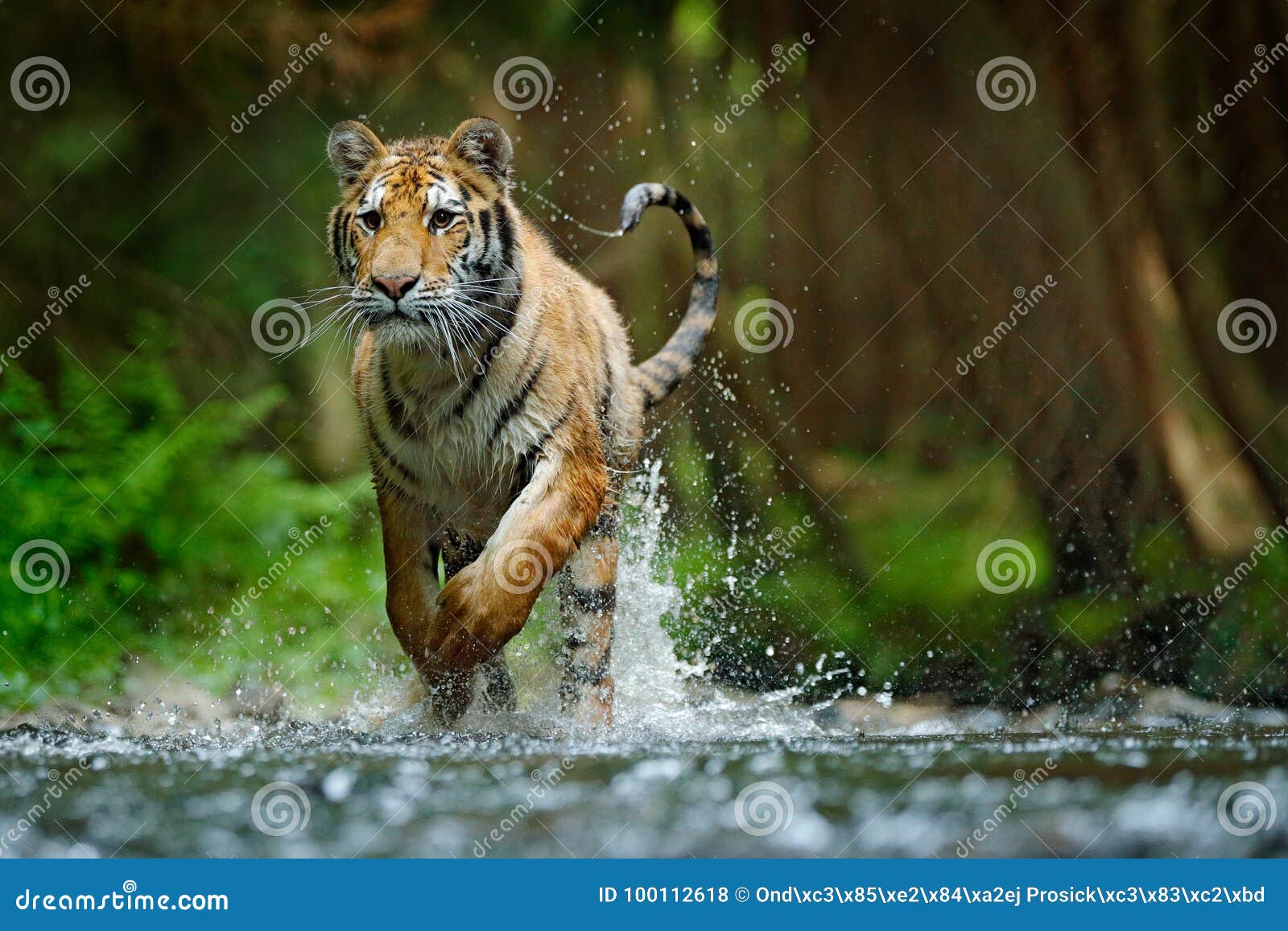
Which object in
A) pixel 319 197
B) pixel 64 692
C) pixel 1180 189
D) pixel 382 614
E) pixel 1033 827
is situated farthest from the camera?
pixel 319 197

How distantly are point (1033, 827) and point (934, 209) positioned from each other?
4561 mm

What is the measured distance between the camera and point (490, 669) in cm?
521

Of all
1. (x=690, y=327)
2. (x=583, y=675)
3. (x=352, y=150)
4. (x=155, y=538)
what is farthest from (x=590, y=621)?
(x=155, y=538)

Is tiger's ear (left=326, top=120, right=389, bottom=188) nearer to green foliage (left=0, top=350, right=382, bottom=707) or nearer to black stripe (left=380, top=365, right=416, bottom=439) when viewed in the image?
black stripe (left=380, top=365, right=416, bottom=439)

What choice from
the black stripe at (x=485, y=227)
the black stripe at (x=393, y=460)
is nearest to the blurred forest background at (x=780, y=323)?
the black stripe at (x=393, y=460)

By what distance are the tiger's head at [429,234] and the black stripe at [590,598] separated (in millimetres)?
1119

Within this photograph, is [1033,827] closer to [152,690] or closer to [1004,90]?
[152,690]

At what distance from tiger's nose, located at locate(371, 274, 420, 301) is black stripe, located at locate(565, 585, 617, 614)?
1.48m

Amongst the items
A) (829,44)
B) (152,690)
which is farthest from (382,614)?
(829,44)

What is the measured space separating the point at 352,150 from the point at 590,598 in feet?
6.00

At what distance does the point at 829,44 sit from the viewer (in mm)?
7617

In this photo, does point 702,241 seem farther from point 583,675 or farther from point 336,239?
point 583,675

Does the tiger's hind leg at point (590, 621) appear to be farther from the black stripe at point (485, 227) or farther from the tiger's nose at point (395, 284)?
the tiger's nose at point (395, 284)

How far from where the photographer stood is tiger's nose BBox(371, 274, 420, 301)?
4.21 m
